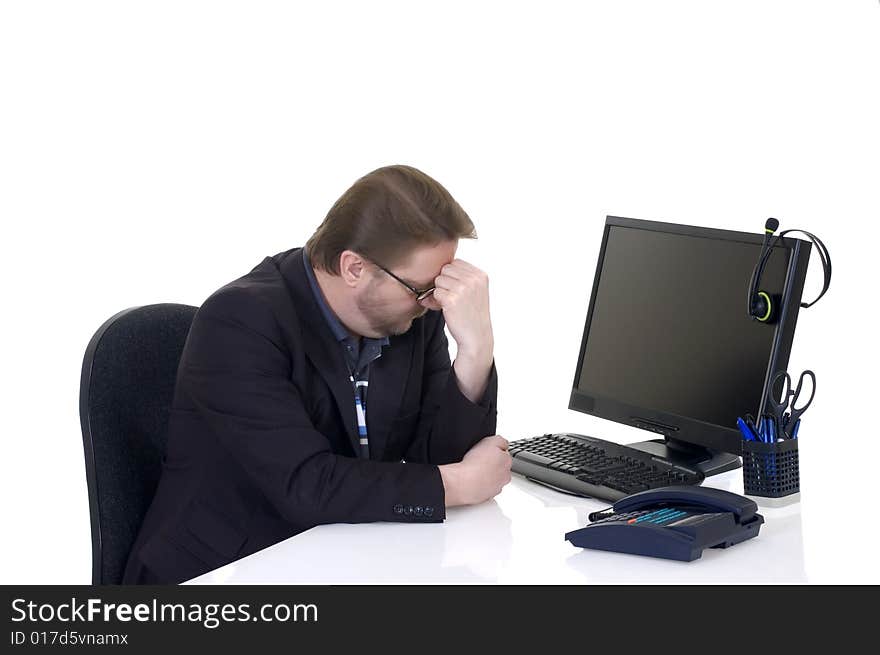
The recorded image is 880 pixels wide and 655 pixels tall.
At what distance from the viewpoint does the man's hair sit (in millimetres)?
1854

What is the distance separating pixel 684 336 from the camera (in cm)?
205

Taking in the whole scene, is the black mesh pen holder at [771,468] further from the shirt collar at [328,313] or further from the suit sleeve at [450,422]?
the shirt collar at [328,313]

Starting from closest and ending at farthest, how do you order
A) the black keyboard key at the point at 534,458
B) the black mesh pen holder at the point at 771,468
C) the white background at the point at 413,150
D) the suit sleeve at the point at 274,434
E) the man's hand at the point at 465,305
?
the suit sleeve at the point at 274,434 < the black mesh pen holder at the point at 771,468 < the man's hand at the point at 465,305 < the black keyboard key at the point at 534,458 < the white background at the point at 413,150

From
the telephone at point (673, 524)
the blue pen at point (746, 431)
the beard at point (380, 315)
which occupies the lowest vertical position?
the telephone at point (673, 524)

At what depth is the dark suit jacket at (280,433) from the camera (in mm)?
1691

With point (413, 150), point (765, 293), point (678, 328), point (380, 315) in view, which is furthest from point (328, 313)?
point (413, 150)

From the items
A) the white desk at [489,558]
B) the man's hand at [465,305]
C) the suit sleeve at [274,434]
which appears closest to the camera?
the white desk at [489,558]

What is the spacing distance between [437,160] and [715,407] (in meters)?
1.64

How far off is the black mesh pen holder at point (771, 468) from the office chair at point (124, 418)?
1061 millimetres

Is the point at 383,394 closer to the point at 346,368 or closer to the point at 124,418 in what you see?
the point at 346,368

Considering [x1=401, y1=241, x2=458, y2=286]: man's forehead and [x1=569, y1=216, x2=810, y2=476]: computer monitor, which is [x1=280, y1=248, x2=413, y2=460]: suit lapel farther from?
[x1=569, y1=216, x2=810, y2=476]: computer monitor

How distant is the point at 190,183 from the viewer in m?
3.27

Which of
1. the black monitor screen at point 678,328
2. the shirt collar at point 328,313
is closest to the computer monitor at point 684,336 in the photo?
the black monitor screen at point 678,328

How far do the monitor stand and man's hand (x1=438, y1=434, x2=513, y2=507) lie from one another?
1.20ft
